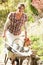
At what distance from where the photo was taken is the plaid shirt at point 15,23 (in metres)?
2.71

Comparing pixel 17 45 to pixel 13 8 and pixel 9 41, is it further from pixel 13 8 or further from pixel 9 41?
pixel 13 8

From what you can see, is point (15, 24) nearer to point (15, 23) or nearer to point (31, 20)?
point (15, 23)

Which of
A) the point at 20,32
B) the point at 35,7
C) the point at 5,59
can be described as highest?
the point at 35,7

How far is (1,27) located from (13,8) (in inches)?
7.3

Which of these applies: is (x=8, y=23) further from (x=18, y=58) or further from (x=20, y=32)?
(x=18, y=58)

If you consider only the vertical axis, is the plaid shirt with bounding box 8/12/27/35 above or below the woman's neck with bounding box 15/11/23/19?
below

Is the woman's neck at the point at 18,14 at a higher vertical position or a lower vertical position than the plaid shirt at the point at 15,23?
higher

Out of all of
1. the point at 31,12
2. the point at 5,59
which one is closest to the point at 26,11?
the point at 31,12

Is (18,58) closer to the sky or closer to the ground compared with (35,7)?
closer to the ground

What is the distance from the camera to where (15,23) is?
2.72 meters

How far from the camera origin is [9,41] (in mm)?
2699

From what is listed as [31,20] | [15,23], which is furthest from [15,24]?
[31,20]

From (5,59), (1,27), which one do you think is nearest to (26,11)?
(1,27)

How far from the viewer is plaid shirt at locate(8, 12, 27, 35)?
2.71 m
